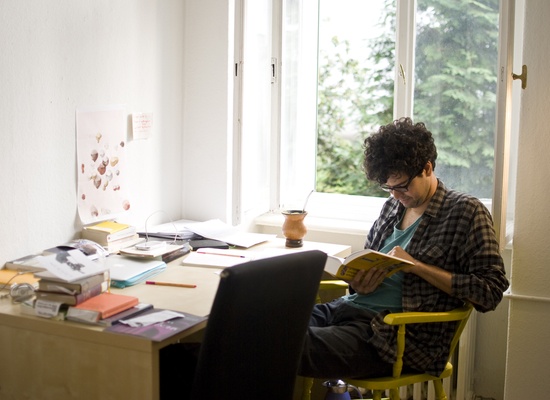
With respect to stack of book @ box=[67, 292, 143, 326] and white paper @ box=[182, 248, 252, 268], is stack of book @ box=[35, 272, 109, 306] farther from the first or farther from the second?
white paper @ box=[182, 248, 252, 268]

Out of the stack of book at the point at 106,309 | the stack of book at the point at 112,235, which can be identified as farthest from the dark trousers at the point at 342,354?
the stack of book at the point at 112,235

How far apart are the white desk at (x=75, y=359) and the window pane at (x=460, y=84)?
132 centimetres

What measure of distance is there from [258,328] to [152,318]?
0.33 m

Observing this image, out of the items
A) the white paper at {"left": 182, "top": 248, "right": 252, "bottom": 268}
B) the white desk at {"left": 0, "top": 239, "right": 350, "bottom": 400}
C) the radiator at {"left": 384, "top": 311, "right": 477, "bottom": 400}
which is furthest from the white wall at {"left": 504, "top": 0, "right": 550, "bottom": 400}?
the white desk at {"left": 0, "top": 239, "right": 350, "bottom": 400}

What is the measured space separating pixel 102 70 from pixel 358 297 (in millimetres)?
1281

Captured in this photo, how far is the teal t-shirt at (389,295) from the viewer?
2.39 metres

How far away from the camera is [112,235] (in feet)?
8.89

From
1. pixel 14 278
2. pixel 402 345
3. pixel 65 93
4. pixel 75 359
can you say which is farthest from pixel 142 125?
pixel 402 345

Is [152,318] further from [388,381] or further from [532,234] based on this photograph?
[532,234]

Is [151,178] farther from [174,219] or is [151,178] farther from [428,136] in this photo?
[428,136]

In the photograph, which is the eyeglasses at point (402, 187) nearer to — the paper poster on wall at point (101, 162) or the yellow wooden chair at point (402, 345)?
the yellow wooden chair at point (402, 345)

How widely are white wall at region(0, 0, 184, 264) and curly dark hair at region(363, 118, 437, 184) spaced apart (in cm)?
106

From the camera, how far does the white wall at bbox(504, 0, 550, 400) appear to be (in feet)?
8.21

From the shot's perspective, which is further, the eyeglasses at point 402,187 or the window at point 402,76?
the window at point 402,76
